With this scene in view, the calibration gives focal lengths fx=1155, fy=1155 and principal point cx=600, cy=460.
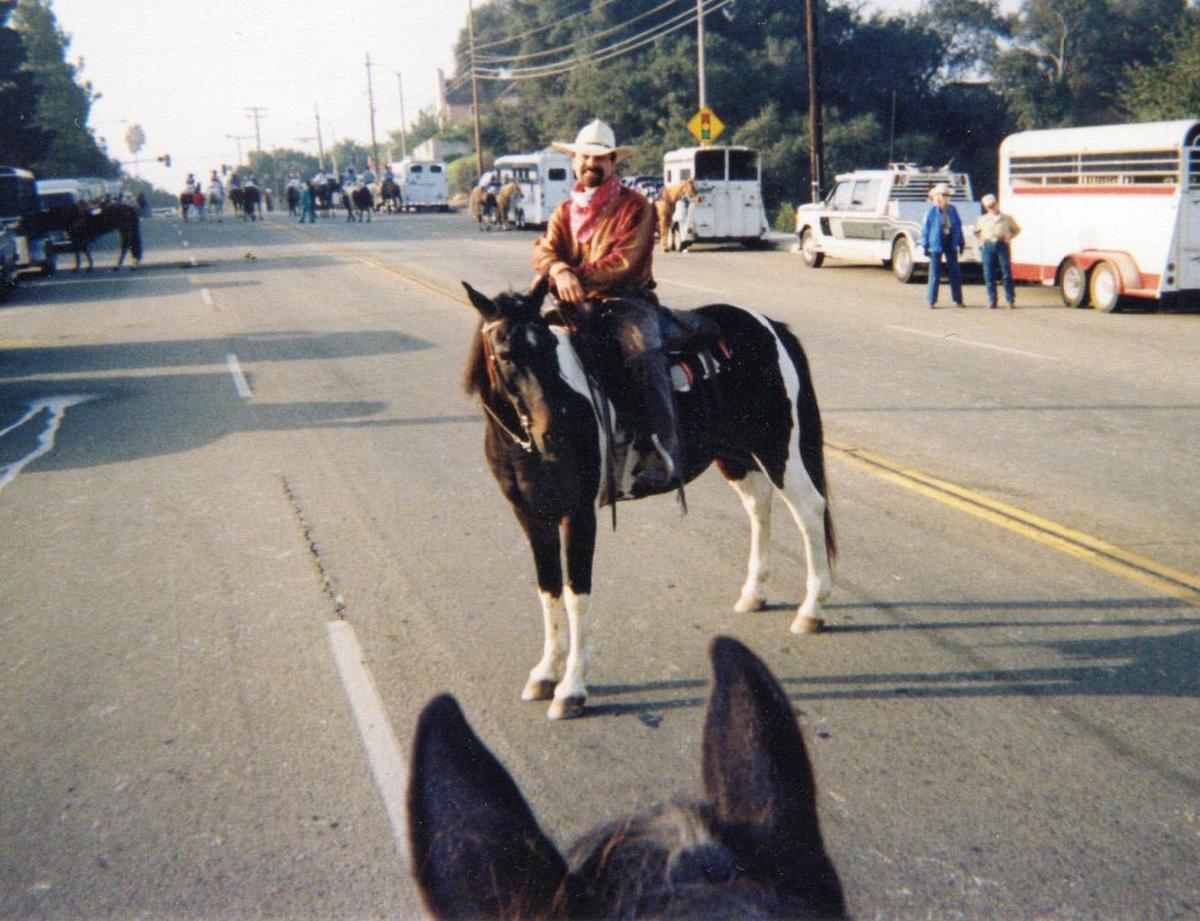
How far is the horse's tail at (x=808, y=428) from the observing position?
18.6 feet

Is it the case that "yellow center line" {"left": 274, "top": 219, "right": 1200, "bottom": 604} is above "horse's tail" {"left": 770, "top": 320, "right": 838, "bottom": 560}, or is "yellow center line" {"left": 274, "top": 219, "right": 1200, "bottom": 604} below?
below

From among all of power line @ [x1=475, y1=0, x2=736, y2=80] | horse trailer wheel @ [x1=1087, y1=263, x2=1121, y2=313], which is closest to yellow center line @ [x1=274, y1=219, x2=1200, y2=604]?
horse trailer wheel @ [x1=1087, y1=263, x2=1121, y2=313]

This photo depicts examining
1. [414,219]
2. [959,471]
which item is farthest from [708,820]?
[414,219]

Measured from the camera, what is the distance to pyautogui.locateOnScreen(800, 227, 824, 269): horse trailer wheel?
26795 millimetres

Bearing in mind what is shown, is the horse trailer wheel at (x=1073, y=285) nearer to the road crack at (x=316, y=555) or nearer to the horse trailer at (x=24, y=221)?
the road crack at (x=316, y=555)

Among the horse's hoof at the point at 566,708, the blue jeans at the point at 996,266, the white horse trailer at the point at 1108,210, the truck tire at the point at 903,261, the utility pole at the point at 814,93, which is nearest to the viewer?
the horse's hoof at the point at 566,708

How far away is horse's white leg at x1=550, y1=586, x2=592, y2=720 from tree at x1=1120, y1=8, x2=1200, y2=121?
1437 inches

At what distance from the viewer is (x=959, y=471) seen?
836 cm

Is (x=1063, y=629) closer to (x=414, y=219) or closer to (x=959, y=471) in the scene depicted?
(x=959, y=471)

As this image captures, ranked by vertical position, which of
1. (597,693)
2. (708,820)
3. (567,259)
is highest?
(567,259)

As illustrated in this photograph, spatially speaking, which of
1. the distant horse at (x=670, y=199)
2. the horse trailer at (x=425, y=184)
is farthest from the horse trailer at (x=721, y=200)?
the horse trailer at (x=425, y=184)

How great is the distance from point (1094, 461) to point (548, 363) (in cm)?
561

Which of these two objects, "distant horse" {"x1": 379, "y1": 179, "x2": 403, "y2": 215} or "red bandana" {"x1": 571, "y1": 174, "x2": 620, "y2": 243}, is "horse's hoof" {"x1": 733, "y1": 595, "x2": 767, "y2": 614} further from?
"distant horse" {"x1": 379, "y1": 179, "x2": 403, "y2": 215}

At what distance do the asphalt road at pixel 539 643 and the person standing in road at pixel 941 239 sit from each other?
695 cm
